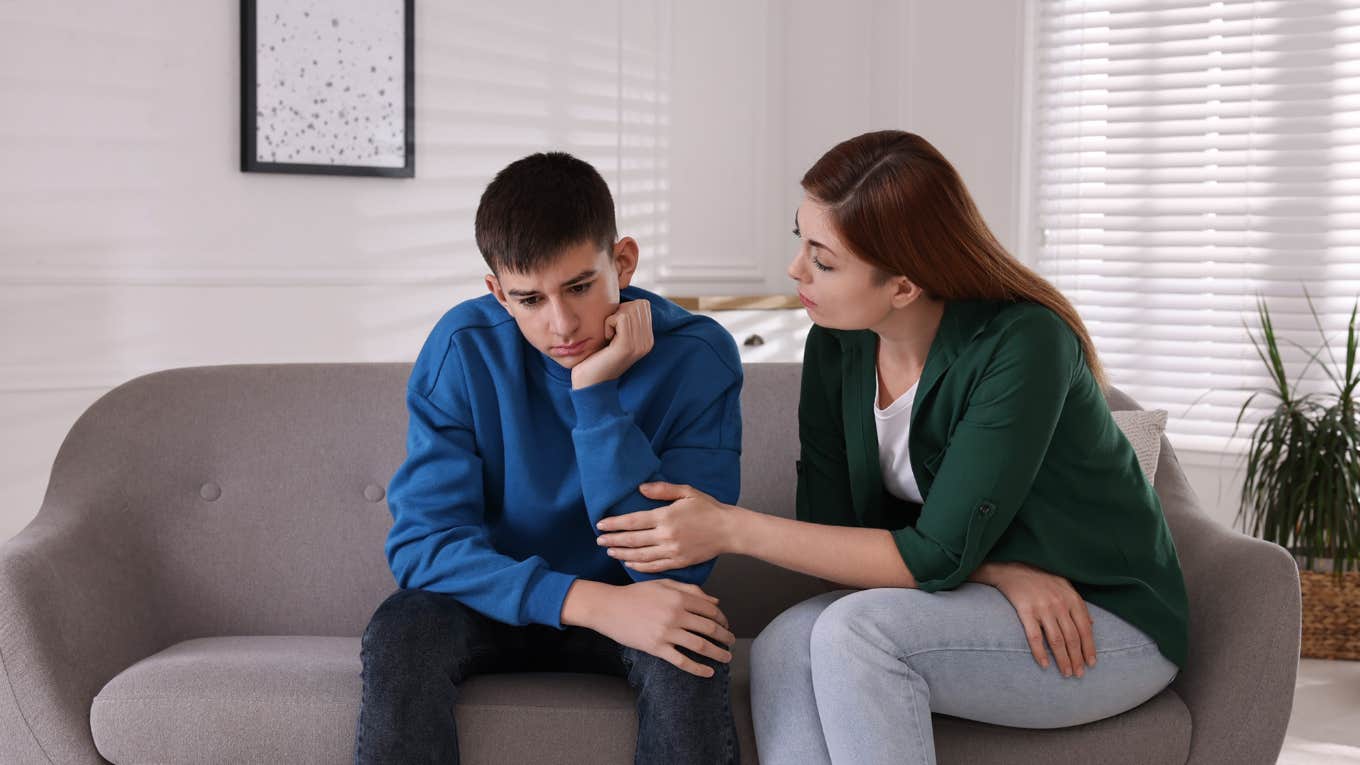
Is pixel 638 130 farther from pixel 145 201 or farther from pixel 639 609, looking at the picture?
pixel 639 609

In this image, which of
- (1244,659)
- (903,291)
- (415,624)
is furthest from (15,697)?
(1244,659)

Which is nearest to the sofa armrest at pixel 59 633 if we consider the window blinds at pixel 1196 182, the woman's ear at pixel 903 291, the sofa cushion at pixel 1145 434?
the woman's ear at pixel 903 291

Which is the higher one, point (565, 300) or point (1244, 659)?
point (565, 300)

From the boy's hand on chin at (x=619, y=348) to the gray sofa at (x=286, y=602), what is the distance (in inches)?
16.2

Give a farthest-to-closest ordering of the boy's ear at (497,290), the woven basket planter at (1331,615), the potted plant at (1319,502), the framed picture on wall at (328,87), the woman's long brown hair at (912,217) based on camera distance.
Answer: the framed picture on wall at (328,87)
the woven basket planter at (1331,615)
the potted plant at (1319,502)
the boy's ear at (497,290)
the woman's long brown hair at (912,217)

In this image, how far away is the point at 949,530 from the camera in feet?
5.05

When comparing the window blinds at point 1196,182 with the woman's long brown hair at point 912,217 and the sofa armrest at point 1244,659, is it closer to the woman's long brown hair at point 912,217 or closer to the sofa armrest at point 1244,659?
the sofa armrest at point 1244,659

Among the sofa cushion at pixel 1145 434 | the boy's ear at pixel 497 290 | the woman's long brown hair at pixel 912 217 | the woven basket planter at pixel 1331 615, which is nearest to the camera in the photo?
the woman's long brown hair at pixel 912 217

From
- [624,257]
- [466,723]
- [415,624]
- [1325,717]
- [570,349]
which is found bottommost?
[1325,717]

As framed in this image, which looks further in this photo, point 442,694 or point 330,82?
point 330,82

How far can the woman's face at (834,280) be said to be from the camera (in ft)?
5.31

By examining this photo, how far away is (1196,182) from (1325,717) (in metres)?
1.60

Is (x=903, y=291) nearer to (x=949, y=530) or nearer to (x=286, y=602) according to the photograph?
(x=949, y=530)

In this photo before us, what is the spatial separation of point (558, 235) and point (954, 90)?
267 cm
